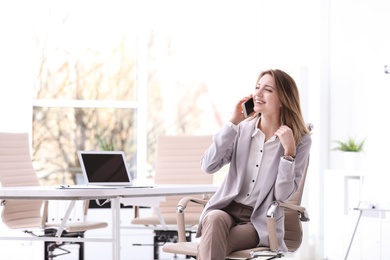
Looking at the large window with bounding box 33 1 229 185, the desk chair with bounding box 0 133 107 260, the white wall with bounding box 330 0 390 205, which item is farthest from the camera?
the large window with bounding box 33 1 229 185

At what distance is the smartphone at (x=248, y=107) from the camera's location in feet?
12.3

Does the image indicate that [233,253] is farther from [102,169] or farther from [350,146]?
[350,146]

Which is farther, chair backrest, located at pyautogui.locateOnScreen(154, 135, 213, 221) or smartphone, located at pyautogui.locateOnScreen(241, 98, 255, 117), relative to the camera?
chair backrest, located at pyautogui.locateOnScreen(154, 135, 213, 221)

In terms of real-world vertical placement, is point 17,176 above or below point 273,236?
above

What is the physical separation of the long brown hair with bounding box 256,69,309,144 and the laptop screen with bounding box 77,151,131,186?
5.07 feet

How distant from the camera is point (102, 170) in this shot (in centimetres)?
500

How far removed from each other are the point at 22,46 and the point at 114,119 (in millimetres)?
1331

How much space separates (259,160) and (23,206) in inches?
110

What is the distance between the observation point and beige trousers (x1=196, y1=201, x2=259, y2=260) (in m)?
3.37

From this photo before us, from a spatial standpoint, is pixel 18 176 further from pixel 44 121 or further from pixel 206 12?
pixel 206 12

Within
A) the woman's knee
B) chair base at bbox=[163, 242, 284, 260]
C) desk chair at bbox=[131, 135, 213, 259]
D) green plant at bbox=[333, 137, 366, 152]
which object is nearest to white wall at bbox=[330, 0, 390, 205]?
green plant at bbox=[333, 137, 366, 152]

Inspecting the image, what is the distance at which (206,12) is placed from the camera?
8805 mm

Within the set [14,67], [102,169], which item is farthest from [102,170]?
[14,67]

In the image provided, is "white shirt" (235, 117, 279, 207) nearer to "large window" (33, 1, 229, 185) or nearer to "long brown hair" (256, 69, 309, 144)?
"long brown hair" (256, 69, 309, 144)
